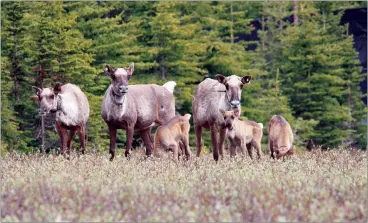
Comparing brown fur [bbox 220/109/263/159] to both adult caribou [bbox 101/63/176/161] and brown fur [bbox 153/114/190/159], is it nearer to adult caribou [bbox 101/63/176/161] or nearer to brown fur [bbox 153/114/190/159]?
brown fur [bbox 153/114/190/159]


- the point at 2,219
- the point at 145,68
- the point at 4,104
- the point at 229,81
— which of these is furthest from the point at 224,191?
the point at 145,68

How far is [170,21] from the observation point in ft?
113

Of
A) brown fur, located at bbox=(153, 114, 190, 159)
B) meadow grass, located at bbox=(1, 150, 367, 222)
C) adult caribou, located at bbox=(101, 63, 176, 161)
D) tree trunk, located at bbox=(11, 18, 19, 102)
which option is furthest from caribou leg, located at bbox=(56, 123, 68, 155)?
tree trunk, located at bbox=(11, 18, 19, 102)

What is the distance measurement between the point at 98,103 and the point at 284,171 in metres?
16.3

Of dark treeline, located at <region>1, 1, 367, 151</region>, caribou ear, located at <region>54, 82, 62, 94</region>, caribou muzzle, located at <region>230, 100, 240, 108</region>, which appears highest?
caribou muzzle, located at <region>230, 100, 240, 108</region>

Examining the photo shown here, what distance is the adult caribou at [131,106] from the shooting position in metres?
18.8

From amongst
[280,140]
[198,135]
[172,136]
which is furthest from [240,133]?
[172,136]

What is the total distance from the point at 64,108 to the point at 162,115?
2.40 metres

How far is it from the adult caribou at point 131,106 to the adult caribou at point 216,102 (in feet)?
Answer: 3.93

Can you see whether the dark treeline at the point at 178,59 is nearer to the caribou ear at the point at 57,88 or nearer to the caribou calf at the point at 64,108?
the caribou calf at the point at 64,108

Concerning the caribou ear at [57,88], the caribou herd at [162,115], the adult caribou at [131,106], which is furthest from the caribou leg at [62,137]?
the adult caribou at [131,106]

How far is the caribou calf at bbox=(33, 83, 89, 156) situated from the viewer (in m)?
19.8

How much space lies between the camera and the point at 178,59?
117ft

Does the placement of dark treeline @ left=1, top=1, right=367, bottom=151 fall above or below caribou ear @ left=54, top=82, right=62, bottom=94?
below
